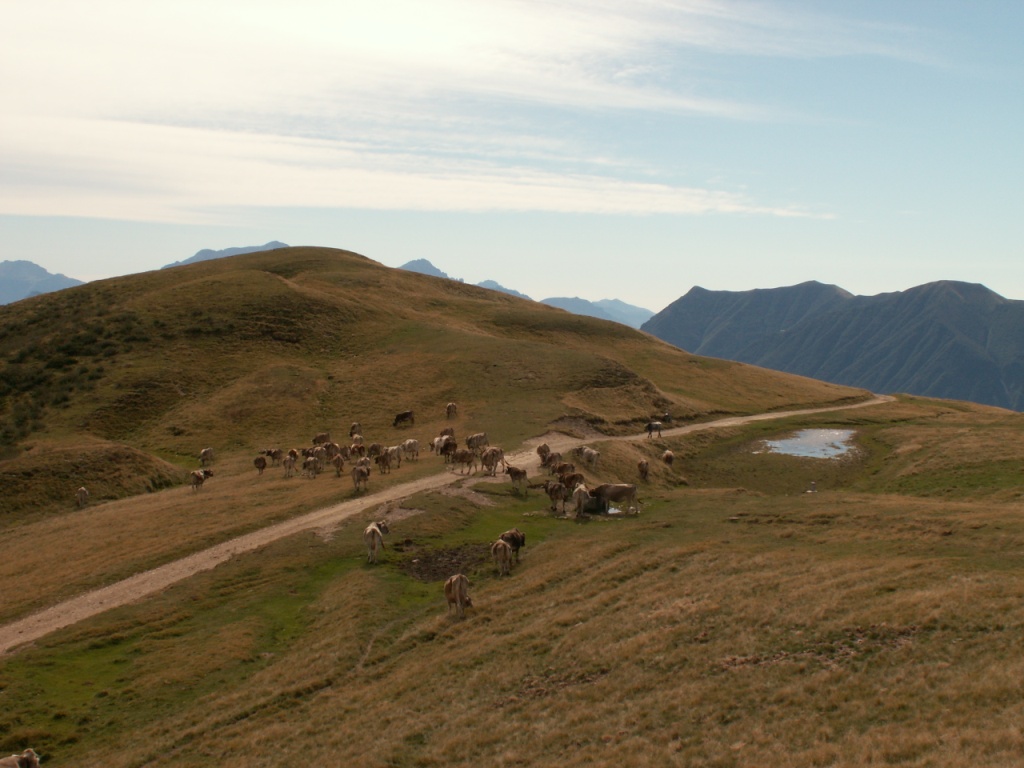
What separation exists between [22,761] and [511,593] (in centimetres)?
1589

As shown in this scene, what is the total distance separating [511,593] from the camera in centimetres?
2869

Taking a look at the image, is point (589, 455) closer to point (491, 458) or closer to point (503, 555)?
point (491, 458)

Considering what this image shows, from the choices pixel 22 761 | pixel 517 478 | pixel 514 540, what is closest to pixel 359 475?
pixel 517 478

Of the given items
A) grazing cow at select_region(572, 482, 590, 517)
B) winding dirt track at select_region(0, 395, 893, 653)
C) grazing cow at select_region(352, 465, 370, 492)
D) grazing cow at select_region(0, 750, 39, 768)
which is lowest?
grazing cow at select_region(0, 750, 39, 768)

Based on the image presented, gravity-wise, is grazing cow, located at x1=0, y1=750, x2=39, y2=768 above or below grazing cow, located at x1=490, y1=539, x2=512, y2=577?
below

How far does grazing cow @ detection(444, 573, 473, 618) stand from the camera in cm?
2681

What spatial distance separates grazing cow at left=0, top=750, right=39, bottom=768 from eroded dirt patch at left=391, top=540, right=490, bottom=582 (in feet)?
48.8

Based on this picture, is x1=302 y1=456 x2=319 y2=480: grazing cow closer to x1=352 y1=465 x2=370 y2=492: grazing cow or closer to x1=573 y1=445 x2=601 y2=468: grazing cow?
x1=352 y1=465 x2=370 y2=492: grazing cow

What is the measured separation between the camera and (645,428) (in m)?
67.6

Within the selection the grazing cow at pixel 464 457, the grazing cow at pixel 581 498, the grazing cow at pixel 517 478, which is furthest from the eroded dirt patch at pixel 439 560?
the grazing cow at pixel 464 457

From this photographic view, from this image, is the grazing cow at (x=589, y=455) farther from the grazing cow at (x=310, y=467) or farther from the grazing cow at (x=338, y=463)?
the grazing cow at (x=310, y=467)

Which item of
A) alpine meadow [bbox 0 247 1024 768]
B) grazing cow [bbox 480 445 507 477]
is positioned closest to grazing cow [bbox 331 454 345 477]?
alpine meadow [bbox 0 247 1024 768]

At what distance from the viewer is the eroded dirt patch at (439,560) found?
31.9 meters

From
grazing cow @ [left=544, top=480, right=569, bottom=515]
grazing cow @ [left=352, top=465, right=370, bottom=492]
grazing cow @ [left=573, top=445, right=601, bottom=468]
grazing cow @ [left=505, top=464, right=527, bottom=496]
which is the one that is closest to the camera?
grazing cow @ [left=544, top=480, right=569, bottom=515]
